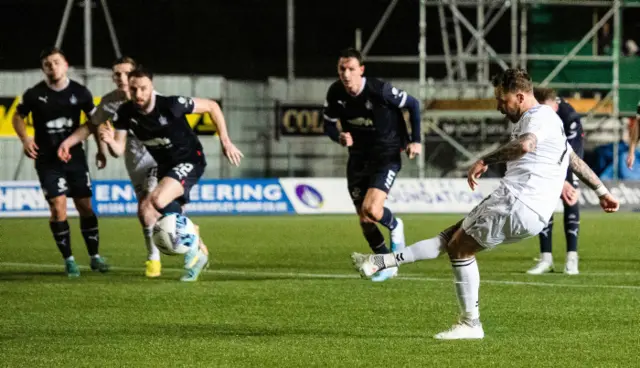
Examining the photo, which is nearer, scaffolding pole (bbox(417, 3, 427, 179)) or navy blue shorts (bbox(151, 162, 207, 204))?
navy blue shorts (bbox(151, 162, 207, 204))

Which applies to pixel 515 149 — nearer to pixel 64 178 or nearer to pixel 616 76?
pixel 64 178

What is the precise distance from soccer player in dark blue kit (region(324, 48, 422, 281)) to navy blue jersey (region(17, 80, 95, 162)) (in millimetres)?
2741

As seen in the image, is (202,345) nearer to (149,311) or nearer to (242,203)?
(149,311)

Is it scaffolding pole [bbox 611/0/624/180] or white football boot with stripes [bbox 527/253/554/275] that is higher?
scaffolding pole [bbox 611/0/624/180]

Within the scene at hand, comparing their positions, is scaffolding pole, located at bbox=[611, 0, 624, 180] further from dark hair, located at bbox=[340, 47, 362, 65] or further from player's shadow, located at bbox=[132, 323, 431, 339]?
player's shadow, located at bbox=[132, 323, 431, 339]

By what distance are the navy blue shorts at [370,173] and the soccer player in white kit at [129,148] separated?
7.17 ft

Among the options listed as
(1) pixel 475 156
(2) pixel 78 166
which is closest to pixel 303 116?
(1) pixel 475 156

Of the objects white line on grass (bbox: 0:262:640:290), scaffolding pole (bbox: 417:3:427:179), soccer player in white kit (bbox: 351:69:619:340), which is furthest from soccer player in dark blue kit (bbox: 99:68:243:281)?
scaffolding pole (bbox: 417:3:427:179)

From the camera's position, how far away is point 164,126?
13.0m

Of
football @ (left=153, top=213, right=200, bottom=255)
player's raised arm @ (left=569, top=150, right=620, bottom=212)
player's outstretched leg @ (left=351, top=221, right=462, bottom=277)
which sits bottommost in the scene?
football @ (left=153, top=213, right=200, bottom=255)

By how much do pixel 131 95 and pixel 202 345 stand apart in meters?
4.80

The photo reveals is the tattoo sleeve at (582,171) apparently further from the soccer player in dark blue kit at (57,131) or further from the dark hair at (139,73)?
the soccer player in dark blue kit at (57,131)

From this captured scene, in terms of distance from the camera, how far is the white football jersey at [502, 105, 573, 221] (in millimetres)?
8430

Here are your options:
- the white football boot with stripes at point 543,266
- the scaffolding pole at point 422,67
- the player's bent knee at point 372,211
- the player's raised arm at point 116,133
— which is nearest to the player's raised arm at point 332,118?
the player's bent knee at point 372,211
